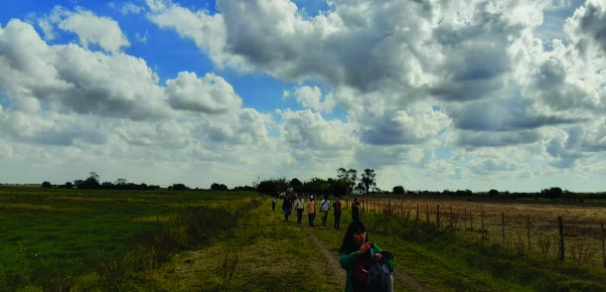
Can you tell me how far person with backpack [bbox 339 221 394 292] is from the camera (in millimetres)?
5684

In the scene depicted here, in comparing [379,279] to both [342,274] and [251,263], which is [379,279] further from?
[251,263]


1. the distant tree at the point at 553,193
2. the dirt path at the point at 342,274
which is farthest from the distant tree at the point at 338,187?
the dirt path at the point at 342,274

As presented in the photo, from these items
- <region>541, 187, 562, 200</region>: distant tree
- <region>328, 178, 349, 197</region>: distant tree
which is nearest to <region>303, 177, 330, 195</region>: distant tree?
<region>328, 178, 349, 197</region>: distant tree

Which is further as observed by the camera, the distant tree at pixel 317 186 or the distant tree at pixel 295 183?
the distant tree at pixel 295 183

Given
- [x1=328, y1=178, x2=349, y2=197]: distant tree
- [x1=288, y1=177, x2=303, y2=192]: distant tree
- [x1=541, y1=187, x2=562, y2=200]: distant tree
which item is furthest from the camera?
[x1=288, y1=177, x2=303, y2=192]: distant tree

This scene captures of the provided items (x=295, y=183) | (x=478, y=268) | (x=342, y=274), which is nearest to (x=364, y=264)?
(x=342, y=274)

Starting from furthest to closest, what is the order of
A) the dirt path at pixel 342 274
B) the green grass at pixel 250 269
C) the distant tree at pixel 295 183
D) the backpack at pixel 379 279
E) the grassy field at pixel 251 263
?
the distant tree at pixel 295 183 → the grassy field at pixel 251 263 → the green grass at pixel 250 269 → the dirt path at pixel 342 274 → the backpack at pixel 379 279

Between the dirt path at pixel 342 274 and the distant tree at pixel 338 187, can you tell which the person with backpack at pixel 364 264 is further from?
the distant tree at pixel 338 187

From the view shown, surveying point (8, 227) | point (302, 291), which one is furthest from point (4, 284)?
point (8, 227)

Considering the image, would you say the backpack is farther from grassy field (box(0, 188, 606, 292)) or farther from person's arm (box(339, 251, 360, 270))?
grassy field (box(0, 188, 606, 292))

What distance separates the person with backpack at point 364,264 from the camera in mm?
5684

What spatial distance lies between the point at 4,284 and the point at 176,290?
198 inches

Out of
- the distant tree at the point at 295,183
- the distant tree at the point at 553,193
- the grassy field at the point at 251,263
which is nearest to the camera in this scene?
the grassy field at the point at 251,263

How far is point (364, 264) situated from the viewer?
5.84 meters
